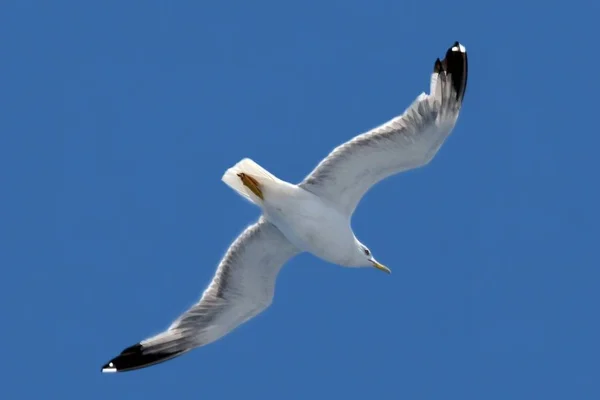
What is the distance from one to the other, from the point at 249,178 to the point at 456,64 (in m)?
2.57

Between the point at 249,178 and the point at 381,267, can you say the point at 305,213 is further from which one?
the point at 381,267

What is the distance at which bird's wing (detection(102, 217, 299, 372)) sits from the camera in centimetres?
1430

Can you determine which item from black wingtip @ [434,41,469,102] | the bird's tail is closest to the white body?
the bird's tail

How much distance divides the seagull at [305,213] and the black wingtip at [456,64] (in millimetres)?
11

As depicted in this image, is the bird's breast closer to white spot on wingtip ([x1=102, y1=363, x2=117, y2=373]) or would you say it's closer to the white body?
the white body

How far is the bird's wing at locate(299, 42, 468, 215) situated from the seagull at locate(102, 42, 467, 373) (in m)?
0.01

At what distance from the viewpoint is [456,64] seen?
527 inches

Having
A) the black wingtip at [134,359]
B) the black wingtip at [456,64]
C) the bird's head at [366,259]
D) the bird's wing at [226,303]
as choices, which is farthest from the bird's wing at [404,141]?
the black wingtip at [134,359]

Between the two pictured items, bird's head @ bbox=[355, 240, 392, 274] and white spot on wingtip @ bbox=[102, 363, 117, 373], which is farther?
white spot on wingtip @ bbox=[102, 363, 117, 373]

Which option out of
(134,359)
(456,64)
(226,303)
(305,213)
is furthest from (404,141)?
(134,359)

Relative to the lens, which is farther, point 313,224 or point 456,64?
point 313,224

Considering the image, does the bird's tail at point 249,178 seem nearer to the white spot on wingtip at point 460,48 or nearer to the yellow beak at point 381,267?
the yellow beak at point 381,267

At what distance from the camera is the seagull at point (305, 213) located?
43.1 ft

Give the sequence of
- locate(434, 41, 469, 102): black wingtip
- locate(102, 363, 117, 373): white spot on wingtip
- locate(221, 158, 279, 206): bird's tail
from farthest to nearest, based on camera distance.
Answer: locate(102, 363, 117, 373): white spot on wingtip < locate(221, 158, 279, 206): bird's tail < locate(434, 41, 469, 102): black wingtip
